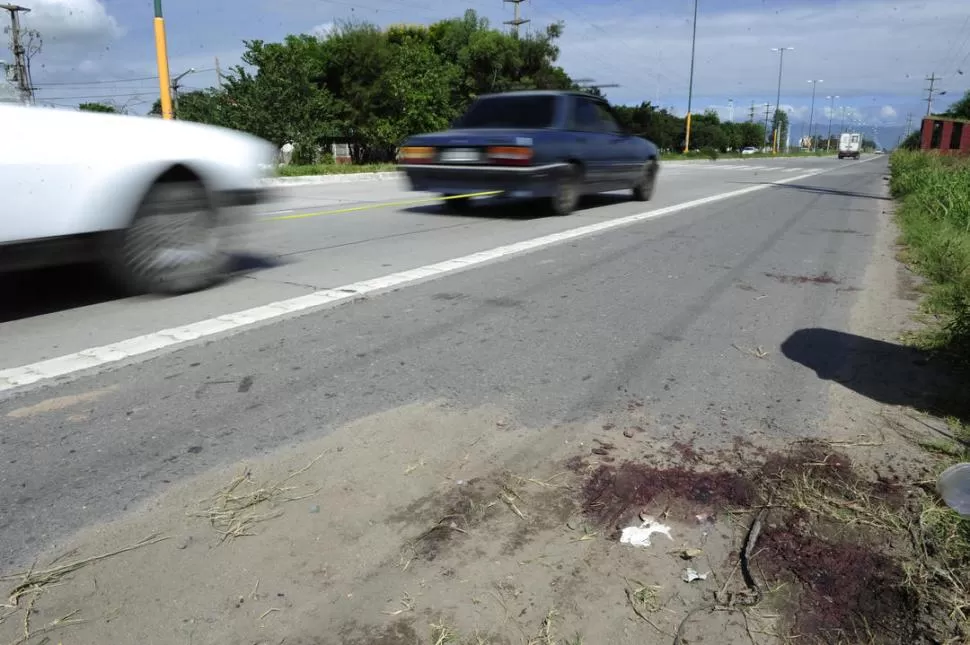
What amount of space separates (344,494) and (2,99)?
3.75 m

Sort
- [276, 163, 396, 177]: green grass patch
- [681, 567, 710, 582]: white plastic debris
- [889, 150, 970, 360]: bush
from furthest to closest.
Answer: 1. [276, 163, 396, 177]: green grass patch
2. [889, 150, 970, 360]: bush
3. [681, 567, 710, 582]: white plastic debris

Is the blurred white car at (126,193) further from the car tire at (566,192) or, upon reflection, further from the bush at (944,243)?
the bush at (944,243)

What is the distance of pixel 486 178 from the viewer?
9.70 meters

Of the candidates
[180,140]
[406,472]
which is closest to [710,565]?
[406,472]

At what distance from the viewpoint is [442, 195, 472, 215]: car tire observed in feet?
36.1

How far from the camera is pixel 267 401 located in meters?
3.47

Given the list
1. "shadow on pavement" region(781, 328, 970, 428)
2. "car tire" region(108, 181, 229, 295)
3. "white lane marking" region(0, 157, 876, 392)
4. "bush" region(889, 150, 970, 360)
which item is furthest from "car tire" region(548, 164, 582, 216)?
"shadow on pavement" region(781, 328, 970, 428)

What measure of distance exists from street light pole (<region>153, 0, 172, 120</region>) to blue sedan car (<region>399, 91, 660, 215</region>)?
8669mm

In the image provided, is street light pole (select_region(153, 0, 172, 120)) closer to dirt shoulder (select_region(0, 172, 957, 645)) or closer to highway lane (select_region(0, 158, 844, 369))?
highway lane (select_region(0, 158, 844, 369))

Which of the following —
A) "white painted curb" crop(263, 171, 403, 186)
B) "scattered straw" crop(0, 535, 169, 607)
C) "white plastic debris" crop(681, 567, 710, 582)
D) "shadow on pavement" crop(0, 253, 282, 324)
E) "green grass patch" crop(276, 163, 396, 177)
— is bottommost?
"white plastic debris" crop(681, 567, 710, 582)

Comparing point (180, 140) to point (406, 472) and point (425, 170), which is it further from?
point (425, 170)

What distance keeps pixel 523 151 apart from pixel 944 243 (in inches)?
196

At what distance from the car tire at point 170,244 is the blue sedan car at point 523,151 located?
4708 mm

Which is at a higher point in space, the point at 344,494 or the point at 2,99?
the point at 2,99
